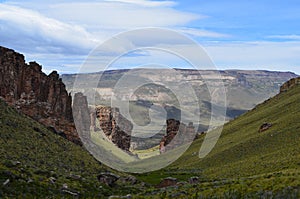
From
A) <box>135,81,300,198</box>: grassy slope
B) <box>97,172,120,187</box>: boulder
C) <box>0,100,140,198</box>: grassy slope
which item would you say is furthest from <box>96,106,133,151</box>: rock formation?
<box>97,172,120,187</box>: boulder

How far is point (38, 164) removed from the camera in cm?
5831

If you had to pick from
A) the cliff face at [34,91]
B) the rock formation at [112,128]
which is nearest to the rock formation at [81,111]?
the rock formation at [112,128]

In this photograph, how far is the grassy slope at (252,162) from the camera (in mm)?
42419

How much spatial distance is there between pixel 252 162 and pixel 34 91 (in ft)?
176

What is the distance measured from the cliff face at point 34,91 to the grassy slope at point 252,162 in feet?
75.8

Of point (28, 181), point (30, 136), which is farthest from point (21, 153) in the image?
point (28, 181)


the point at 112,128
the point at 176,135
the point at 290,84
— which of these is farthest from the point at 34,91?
the point at 290,84

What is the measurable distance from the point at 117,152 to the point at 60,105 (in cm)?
4814

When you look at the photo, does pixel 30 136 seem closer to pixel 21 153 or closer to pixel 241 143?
pixel 21 153

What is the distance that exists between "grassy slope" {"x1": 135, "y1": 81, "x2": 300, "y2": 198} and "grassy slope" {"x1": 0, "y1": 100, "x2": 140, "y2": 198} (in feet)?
29.2

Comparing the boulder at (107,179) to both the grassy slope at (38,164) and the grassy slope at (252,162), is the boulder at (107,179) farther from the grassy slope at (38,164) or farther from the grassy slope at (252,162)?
the grassy slope at (252,162)

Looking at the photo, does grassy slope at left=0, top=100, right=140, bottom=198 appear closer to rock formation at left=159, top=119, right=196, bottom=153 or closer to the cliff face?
the cliff face

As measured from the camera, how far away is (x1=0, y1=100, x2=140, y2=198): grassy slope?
42.3 metres

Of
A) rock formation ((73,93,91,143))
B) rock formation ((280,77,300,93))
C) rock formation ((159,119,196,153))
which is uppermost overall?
rock formation ((280,77,300,93))
